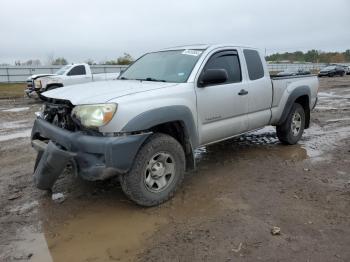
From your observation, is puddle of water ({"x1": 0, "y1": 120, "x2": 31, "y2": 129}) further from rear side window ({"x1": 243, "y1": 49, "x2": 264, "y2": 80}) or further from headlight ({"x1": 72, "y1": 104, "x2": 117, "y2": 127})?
headlight ({"x1": 72, "y1": 104, "x2": 117, "y2": 127})

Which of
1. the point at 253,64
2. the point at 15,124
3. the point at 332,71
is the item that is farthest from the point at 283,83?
the point at 332,71

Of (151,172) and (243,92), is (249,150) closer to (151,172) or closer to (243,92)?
(243,92)

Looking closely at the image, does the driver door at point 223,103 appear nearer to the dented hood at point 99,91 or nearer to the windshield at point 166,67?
the windshield at point 166,67

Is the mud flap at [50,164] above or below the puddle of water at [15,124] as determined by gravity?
above

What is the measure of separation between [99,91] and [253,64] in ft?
8.99

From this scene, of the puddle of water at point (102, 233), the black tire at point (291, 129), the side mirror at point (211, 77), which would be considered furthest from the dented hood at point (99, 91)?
the black tire at point (291, 129)

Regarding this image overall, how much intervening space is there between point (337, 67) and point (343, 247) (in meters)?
→ 42.6

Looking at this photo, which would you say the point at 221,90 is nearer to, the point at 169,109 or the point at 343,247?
the point at 169,109

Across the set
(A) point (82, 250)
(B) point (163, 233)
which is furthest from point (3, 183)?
(B) point (163, 233)

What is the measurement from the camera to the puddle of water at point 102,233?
3.40 meters

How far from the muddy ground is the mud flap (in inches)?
15.5

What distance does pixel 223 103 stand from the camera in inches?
204

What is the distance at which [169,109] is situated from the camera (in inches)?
171

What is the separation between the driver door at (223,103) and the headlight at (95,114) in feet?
4.33
